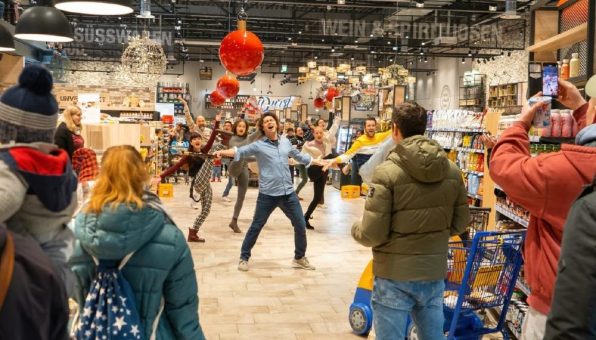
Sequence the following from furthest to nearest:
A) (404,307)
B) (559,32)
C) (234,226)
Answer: (234,226) < (559,32) < (404,307)

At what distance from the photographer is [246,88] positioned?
37.1 metres

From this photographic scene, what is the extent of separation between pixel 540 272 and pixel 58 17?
17.8ft

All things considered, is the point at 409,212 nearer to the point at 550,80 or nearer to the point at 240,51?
the point at 550,80

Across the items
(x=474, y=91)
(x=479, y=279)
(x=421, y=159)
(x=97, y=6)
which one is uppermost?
(x=474, y=91)

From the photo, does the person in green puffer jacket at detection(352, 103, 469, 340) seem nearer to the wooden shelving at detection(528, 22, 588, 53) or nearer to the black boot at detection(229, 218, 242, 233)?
the wooden shelving at detection(528, 22, 588, 53)

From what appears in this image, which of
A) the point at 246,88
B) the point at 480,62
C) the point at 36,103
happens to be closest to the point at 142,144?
the point at 36,103

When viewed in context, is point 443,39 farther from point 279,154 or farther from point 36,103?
point 36,103

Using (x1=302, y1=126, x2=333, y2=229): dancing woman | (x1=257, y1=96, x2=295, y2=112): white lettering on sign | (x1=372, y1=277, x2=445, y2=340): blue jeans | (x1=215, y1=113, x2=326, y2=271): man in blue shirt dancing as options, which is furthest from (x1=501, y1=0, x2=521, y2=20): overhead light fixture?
(x1=257, y1=96, x2=295, y2=112): white lettering on sign

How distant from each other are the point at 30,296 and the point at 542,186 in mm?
1737

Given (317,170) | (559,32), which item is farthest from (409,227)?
(317,170)

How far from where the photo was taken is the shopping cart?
3.83 metres

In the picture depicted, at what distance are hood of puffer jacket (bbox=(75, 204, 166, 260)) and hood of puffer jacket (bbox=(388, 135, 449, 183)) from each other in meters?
1.19

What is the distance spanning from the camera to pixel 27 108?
74.2 inches

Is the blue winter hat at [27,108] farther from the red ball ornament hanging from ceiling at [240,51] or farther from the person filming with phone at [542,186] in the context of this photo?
the red ball ornament hanging from ceiling at [240,51]
